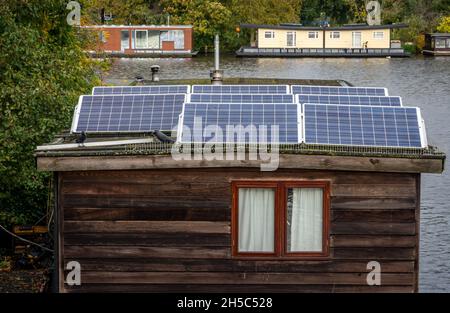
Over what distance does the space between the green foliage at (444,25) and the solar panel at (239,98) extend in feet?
244

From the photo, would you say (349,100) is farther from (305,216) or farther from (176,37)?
(176,37)

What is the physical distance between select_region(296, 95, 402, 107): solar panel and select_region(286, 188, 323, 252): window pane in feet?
9.38

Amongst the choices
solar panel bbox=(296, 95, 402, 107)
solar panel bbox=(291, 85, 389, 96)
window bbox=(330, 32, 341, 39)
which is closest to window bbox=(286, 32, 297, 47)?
Answer: window bbox=(330, 32, 341, 39)

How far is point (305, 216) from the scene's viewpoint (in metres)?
14.7

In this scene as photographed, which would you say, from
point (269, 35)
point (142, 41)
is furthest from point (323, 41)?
point (142, 41)

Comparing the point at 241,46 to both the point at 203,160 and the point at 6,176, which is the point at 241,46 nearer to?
the point at 6,176

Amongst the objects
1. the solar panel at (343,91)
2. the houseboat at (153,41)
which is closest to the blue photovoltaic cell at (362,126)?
the solar panel at (343,91)

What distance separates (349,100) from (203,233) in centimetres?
432

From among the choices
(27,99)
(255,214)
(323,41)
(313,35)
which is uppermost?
(313,35)

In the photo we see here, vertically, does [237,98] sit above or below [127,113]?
above

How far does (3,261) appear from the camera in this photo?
21156mm

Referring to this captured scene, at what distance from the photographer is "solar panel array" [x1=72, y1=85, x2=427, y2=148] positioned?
48.4ft

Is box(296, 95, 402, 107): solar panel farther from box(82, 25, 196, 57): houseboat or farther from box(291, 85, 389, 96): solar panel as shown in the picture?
box(82, 25, 196, 57): houseboat

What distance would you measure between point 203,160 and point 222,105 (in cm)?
136
